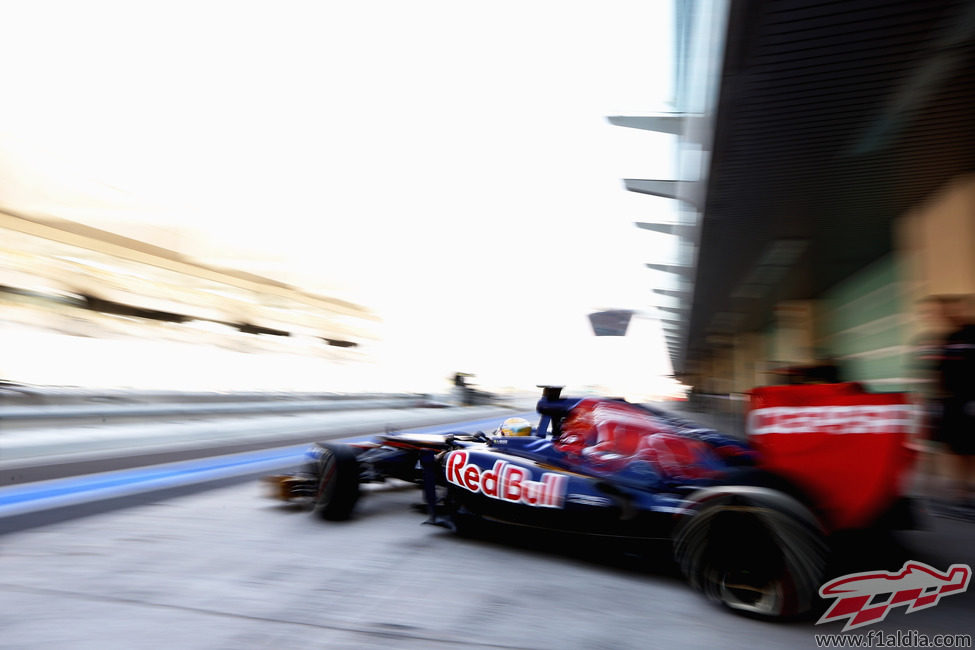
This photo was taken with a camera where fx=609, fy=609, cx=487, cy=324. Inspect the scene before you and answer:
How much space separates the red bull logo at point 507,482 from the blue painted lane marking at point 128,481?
268cm

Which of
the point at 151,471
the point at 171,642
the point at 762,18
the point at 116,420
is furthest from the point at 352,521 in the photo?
the point at 116,420

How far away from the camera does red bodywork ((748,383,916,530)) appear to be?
8.12 feet

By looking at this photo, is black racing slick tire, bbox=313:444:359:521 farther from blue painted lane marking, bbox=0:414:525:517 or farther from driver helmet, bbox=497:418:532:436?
blue painted lane marking, bbox=0:414:525:517

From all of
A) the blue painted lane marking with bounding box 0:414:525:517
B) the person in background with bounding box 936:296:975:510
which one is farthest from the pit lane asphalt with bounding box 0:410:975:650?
the person in background with bounding box 936:296:975:510

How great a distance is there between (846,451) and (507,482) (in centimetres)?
160

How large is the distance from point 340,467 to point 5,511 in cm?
203

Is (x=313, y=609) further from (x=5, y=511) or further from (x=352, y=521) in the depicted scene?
(x=5, y=511)

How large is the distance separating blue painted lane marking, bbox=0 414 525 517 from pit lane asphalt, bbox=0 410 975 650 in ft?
1.89

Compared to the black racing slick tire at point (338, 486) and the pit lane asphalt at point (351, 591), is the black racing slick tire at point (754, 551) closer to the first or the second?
the pit lane asphalt at point (351, 591)

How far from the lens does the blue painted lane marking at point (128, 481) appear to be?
4047 millimetres

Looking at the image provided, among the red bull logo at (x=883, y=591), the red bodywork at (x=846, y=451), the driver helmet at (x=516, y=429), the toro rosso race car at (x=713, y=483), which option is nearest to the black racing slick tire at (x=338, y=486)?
the toro rosso race car at (x=713, y=483)

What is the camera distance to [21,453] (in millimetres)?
5211

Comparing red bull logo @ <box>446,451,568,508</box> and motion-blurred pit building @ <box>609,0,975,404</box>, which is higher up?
motion-blurred pit building @ <box>609,0,975,404</box>

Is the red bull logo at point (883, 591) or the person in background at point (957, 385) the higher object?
the person in background at point (957, 385)
